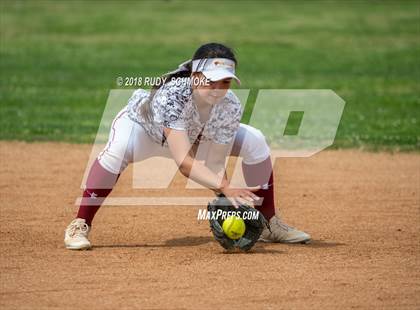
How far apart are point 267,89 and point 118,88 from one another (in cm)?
319

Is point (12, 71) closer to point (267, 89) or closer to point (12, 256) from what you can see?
point (267, 89)

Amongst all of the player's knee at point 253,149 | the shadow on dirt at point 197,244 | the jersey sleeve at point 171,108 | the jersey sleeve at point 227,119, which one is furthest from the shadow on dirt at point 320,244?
the jersey sleeve at point 171,108

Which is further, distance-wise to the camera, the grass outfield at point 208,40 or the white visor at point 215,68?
the grass outfield at point 208,40

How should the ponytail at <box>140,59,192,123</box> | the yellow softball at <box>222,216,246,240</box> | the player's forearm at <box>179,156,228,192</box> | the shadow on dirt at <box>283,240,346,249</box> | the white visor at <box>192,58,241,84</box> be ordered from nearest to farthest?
the player's forearm at <box>179,156,228,192</box>, the white visor at <box>192,58,241,84</box>, the yellow softball at <box>222,216,246,240</box>, the ponytail at <box>140,59,192,123</box>, the shadow on dirt at <box>283,240,346,249</box>

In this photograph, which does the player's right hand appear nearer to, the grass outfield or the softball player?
the softball player

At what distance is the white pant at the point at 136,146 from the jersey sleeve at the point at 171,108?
1.12 feet

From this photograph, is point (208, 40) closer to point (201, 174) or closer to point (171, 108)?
point (171, 108)

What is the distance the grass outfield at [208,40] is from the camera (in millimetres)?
15859

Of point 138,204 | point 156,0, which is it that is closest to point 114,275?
point 138,204

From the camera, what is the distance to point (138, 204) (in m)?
10.1

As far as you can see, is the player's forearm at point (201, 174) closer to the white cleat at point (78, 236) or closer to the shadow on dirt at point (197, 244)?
the shadow on dirt at point (197, 244)

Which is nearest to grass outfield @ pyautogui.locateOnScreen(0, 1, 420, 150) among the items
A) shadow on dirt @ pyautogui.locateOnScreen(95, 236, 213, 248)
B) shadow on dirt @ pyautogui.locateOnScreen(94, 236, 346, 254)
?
shadow on dirt @ pyautogui.locateOnScreen(94, 236, 346, 254)

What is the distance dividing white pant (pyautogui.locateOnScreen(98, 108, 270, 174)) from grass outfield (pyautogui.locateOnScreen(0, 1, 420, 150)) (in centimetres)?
589

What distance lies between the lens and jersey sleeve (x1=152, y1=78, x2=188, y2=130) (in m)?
7.50
